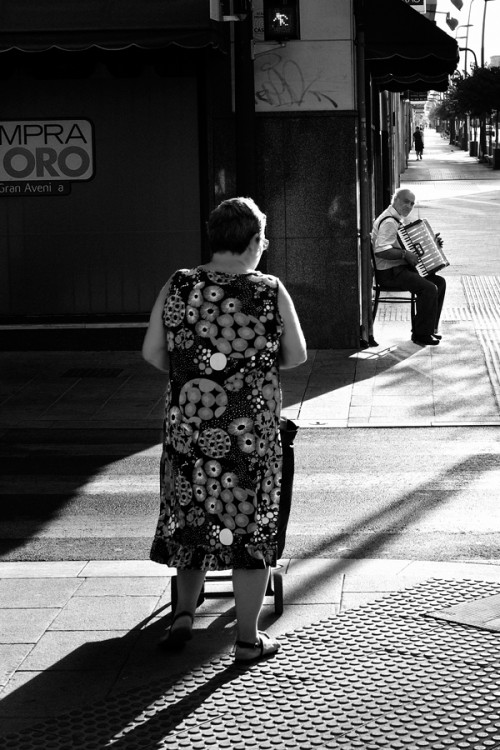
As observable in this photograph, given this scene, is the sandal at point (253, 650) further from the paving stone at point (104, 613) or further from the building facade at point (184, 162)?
the building facade at point (184, 162)

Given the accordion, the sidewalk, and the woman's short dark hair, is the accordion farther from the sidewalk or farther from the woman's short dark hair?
the woman's short dark hair

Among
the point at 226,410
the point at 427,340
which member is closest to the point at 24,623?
the point at 226,410

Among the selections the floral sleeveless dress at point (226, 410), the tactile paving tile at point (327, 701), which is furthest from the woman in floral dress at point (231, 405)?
the tactile paving tile at point (327, 701)

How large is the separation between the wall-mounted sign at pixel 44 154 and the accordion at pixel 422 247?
3350 millimetres

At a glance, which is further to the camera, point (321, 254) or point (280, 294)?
point (321, 254)

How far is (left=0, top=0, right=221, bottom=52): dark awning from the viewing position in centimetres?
1170

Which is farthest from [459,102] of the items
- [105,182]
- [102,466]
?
[102,466]

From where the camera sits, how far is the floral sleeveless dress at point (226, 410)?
194 inches

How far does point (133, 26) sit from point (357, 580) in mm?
7224

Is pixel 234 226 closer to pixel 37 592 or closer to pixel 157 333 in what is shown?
pixel 157 333

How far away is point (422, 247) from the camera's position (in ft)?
44.3

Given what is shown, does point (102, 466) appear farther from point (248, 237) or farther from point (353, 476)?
point (248, 237)

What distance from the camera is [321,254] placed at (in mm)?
13102

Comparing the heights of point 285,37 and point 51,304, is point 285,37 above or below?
above
